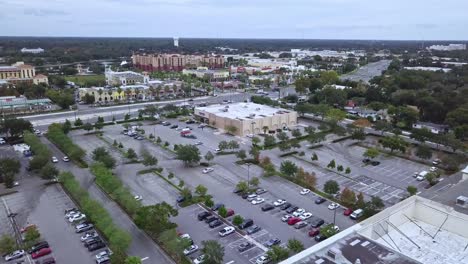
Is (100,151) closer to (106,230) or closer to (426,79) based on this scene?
(106,230)

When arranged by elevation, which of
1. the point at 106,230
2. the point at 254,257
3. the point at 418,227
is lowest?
the point at 254,257

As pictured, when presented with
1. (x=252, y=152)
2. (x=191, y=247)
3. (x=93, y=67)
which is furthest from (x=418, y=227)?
(x=93, y=67)

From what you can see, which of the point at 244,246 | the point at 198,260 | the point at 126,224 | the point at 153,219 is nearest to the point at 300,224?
the point at 244,246

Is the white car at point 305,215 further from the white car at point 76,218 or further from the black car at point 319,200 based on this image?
the white car at point 76,218

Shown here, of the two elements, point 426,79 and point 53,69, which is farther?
point 53,69

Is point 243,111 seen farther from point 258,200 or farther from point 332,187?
point 332,187

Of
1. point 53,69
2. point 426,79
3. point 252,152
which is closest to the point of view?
point 252,152

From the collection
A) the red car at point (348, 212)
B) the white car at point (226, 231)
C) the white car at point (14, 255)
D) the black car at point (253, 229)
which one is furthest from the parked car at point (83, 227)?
the red car at point (348, 212)
